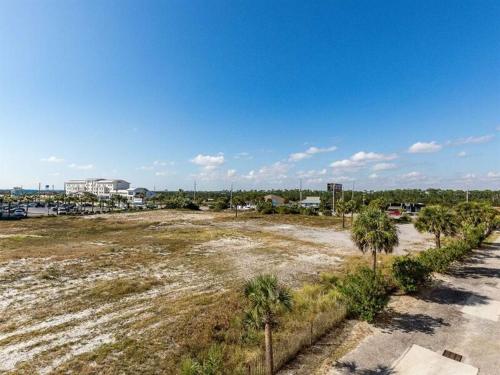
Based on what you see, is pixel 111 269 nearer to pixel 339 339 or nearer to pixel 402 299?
pixel 339 339

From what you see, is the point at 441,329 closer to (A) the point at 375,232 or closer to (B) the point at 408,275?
(B) the point at 408,275

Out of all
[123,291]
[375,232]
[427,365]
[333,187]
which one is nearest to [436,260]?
[375,232]

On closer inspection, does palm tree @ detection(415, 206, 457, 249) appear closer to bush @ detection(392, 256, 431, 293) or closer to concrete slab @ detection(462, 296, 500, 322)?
bush @ detection(392, 256, 431, 293)

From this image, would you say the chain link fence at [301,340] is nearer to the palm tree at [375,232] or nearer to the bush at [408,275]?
the palm tree at [375,232]

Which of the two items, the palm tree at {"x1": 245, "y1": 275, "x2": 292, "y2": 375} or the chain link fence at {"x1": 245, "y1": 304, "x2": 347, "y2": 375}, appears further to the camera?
the chain link fence at {"x1": 245, "y1": 304, "x2": 347, "y2": 375}

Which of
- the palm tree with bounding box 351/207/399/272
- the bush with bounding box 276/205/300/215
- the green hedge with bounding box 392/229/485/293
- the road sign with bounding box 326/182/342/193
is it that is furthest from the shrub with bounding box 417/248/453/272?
the road sign with bounding box 326/182/342/193

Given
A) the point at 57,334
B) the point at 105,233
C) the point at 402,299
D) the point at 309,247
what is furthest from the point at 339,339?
the point at 105,233
